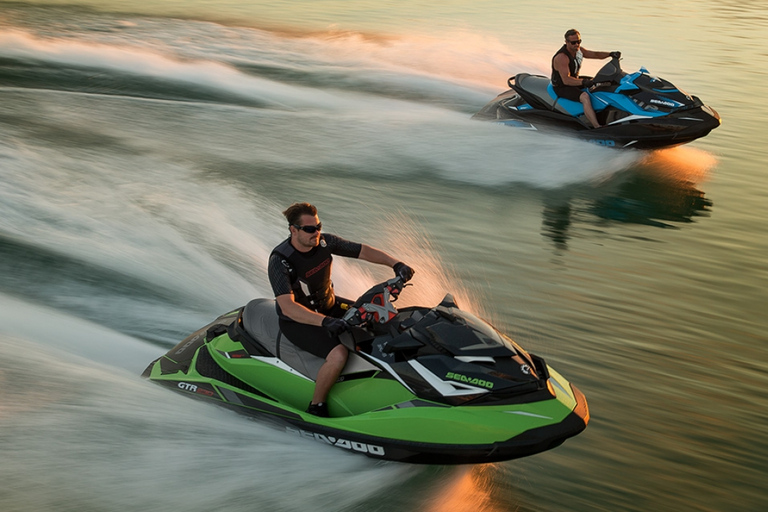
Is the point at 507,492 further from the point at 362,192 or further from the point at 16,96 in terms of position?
the point at 16,96

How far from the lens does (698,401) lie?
583cm

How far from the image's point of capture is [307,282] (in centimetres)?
493

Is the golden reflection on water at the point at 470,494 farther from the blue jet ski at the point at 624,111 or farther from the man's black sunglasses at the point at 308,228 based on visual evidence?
the blue jet ski at the point at 624,111

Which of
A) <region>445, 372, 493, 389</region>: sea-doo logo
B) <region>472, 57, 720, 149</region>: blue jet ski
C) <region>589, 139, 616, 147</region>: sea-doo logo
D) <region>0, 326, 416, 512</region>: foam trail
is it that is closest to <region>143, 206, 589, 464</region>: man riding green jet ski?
<region>445, 372, 493, 389</region>: sea-doo logo

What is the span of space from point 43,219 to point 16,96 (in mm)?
6441

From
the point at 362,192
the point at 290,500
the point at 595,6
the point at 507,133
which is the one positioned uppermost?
the point at 595,6

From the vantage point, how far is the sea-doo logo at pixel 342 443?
15.1 ft

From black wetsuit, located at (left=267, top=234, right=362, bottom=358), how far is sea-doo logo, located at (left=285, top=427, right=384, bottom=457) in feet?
1.57

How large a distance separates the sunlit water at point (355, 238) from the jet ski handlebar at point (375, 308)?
85 cm

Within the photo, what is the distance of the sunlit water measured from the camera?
481 cm

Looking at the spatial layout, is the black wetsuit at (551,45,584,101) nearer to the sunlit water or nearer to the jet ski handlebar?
the sunlit water

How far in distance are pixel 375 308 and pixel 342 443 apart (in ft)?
2.69

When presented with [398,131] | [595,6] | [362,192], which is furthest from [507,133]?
[595,6]

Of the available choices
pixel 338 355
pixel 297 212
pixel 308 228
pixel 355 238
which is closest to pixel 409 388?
pixel 338 355
